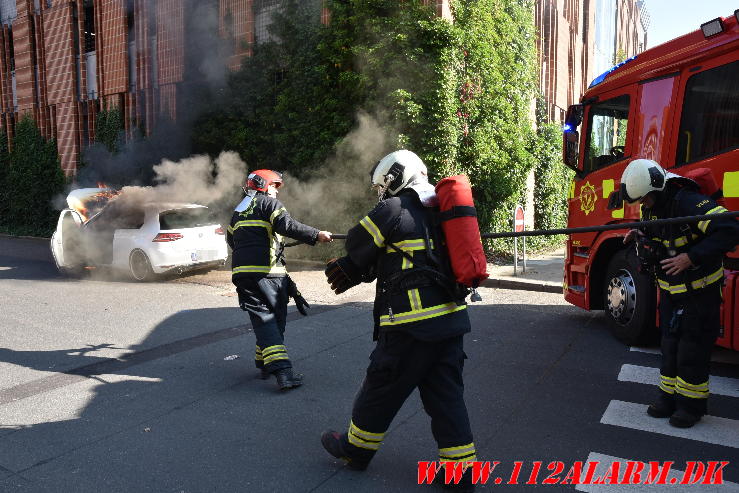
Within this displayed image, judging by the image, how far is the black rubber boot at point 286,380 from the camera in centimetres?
464

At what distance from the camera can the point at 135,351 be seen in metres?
5.99

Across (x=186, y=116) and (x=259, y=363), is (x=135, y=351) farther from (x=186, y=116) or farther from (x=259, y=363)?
(x=186, y=116)

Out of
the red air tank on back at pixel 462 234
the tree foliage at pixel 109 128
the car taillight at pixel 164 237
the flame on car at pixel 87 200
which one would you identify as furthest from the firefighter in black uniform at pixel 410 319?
the tree foliage at pixel 109 128

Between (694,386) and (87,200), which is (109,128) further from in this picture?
(694,386)

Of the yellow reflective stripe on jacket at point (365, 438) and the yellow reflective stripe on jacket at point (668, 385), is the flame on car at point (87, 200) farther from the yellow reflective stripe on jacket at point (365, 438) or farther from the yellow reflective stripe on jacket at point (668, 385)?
the yellow reflective stripe on jacket at point (668, 385)

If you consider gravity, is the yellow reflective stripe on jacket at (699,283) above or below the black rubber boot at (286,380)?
above

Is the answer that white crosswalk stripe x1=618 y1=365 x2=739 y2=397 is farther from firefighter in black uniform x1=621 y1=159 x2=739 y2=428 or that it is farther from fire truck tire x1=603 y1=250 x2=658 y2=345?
firefighter in black uniform x1=621 y1=159 x2=739 y2=428

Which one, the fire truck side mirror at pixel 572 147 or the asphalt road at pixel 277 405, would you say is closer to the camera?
the asphalt road at pixel 277 405

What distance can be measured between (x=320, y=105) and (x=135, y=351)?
825 cm

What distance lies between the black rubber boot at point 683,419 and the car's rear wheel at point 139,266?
8893 mm

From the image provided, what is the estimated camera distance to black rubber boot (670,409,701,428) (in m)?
3.82

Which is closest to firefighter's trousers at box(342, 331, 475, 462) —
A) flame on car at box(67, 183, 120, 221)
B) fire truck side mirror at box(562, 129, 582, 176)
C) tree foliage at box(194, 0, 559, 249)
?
fire truck side mirror at box(562, 129, 582, 176)

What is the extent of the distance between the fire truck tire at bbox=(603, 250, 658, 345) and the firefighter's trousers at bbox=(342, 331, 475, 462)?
11.2 feet

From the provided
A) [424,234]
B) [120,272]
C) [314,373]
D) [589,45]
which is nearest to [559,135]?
[589,45]
